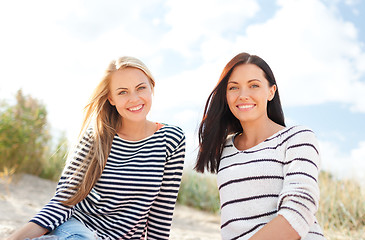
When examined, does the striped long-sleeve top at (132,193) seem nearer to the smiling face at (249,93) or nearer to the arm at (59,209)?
the arm at (59,209)

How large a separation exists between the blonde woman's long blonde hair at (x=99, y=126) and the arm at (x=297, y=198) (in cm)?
112

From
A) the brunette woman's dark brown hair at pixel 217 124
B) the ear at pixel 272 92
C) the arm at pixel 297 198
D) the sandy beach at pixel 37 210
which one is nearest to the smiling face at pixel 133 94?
the brunette woman's dark brown hair at pixel 217 124

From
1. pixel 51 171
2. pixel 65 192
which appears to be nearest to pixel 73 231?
pixel 65 192

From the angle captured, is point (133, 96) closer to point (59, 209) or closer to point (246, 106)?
point (246, 106)

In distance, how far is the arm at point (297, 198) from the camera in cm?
204

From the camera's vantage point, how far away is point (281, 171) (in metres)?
2.22

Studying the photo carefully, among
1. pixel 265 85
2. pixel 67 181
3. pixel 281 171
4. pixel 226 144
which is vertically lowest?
pixel 67 181

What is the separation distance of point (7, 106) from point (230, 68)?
17.6ft

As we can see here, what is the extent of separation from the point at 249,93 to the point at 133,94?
2.46ft

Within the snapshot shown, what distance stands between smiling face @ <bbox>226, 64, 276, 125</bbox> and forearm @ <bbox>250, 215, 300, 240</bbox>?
24.9 inches

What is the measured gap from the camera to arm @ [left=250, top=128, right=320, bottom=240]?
6.68 feet

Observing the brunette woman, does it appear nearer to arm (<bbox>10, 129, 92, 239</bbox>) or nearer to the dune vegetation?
arm (<bbox>10, 129, 92, 239</bbox>)

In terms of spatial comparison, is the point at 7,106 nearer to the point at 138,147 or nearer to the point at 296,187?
the point at 138,147

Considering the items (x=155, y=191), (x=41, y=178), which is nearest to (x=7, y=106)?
(x=41, y=178)
